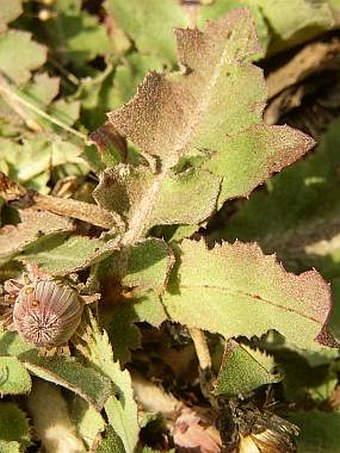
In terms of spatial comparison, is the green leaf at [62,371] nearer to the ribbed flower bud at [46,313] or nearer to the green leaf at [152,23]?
the ribbed flower bud at [46,313]

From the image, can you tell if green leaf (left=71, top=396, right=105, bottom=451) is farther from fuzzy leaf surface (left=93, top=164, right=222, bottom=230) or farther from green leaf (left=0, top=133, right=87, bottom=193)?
green leaf (left=0, top=133, right=87, bottom=193)

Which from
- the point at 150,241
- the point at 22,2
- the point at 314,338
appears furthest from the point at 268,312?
the point at 22,2

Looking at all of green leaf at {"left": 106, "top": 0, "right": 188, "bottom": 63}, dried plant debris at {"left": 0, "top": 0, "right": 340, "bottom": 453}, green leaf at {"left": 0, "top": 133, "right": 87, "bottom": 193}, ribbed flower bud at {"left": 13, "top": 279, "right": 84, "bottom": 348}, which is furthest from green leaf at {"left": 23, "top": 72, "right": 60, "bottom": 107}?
ribbed flower bud at {"left": 13, "top": 279, "right": 84, "bottom": 348}

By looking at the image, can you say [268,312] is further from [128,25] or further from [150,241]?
[128,25]

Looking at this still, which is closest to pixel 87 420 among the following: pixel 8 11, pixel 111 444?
pixel 111 444

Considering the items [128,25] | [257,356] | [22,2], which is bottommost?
[257,356]
